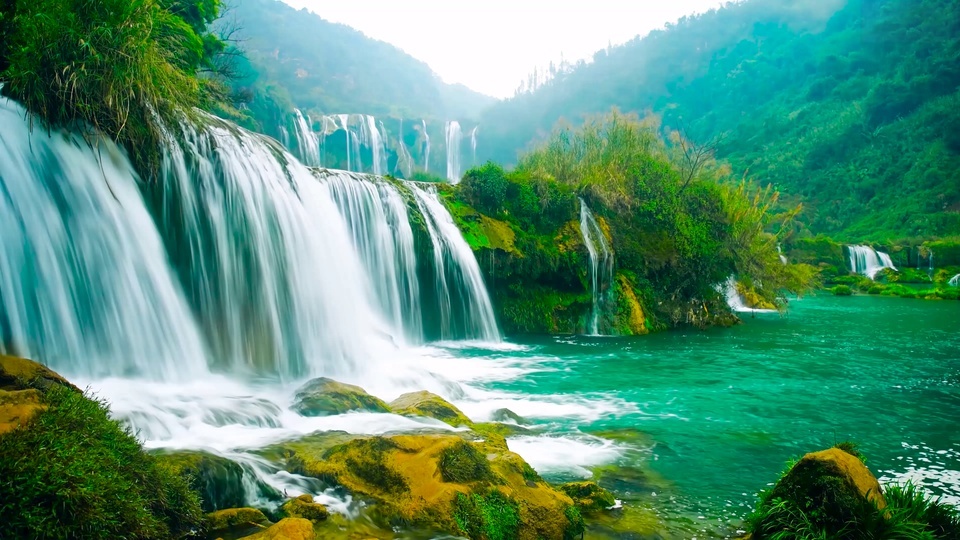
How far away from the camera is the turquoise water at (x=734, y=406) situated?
5578 millimetres

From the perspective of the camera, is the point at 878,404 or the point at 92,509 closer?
the point at 92,509

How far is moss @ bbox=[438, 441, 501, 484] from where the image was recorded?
4.20m

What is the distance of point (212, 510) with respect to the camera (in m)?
3.93

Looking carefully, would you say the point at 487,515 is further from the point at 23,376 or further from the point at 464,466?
the point at 23,376

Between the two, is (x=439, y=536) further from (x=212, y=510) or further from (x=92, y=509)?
(x=92, y=509)

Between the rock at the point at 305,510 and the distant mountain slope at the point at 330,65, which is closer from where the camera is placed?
the rock at the point at 305,510

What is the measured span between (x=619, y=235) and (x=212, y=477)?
15.1m

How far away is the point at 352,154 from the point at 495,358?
3268 cm

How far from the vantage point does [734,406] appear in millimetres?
8578

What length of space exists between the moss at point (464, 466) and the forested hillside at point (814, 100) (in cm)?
3584

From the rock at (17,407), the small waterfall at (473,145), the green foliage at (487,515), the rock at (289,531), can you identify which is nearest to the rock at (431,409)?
the green foliage at (487,515)

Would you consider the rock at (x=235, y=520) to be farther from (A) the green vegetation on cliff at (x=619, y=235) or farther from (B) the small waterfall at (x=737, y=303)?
(B) the small waterfall at (x=737, y=303)

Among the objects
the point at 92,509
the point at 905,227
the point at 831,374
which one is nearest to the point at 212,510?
the point at 92,509

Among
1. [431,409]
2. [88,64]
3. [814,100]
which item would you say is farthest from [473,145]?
[431,409]
